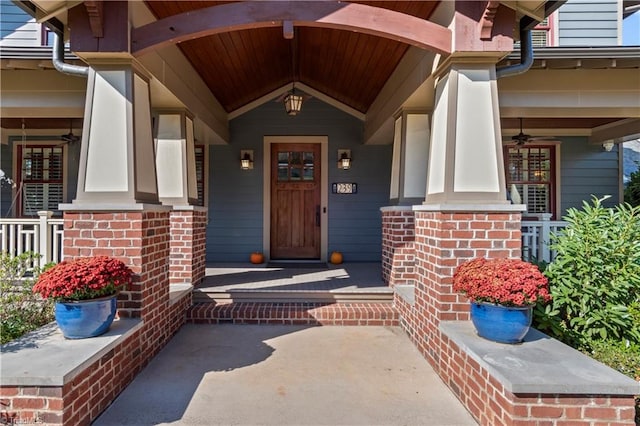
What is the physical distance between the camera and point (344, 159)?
664 cm

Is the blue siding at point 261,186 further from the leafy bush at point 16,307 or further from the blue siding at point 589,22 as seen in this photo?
the blue siding at point 589,22

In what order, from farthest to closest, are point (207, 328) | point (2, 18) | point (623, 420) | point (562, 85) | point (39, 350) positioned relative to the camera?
point (2, 18), point (562, 85), point (207, 328), point (39, 350), point (623, 420)

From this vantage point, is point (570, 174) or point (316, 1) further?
point (570, 174)

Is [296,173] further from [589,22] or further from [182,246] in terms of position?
[589,22]

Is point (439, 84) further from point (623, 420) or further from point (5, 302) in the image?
point (5, 302)

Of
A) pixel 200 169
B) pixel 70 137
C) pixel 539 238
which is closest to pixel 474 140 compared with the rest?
pixel 539 238

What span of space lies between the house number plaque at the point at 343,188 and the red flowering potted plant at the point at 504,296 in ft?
14.3

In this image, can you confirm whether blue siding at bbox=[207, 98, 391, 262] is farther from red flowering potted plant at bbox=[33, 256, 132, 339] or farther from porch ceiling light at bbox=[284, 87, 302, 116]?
red flowering potted plant at bbox=[33, 256, 132, 339]

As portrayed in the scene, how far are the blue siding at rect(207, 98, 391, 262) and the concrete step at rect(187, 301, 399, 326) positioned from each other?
2.66 meters

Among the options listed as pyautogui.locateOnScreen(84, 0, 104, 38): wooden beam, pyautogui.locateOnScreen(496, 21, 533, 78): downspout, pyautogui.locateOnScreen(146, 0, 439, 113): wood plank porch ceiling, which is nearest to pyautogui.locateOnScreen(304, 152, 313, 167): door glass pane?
pyautogui.locateOnScreen(146, 0, 439, 113): wood plank porch ceiling

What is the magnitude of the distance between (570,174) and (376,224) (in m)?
3.83

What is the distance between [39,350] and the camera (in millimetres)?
2305

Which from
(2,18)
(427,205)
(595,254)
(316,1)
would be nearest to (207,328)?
(427,205)

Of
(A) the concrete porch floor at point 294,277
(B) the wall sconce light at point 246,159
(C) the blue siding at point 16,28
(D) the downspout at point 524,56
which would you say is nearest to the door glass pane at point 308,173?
(B) the wall sconce light at point 246,159
